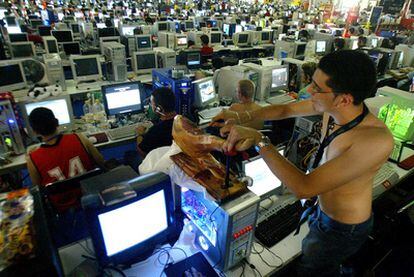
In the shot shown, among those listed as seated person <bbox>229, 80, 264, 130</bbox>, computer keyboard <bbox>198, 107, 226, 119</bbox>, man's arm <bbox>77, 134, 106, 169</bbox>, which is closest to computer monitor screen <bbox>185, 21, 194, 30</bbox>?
computer keyboard <bbox>198, 107, 226, 119</bbox>

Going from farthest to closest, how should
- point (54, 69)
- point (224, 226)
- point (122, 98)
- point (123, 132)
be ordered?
point (54, 69) < point (122, 98) < point (123, 132) < point (224, 226)

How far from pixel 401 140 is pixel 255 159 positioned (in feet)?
6.48

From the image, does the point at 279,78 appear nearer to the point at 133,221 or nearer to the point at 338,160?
the point at 338,160

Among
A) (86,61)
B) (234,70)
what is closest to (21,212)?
(234,70)

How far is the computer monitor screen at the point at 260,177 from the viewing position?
75.7 inches

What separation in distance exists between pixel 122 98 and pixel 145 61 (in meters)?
2.00

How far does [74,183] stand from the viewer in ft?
6.91

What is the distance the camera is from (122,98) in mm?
3662

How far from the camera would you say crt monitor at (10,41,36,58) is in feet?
17.7

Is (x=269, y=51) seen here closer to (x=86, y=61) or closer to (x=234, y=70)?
(x=234, y=70)

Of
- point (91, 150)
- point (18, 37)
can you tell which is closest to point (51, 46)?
point (18, 37)

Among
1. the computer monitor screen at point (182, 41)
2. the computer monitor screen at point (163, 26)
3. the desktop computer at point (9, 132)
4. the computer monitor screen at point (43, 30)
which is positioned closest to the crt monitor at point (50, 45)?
the computer monitor screen at point (43, 30)

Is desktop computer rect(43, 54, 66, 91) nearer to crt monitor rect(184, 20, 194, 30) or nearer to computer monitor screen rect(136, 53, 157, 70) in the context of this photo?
computer monitor screen rect(136, 53, 157, 70)

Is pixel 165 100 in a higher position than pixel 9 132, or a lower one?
higher
